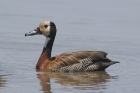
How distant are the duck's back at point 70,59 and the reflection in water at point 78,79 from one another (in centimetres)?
31

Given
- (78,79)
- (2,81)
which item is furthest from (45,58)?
(2,81)

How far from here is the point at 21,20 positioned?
2044 cm

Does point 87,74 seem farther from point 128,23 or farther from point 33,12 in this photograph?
point 33,12

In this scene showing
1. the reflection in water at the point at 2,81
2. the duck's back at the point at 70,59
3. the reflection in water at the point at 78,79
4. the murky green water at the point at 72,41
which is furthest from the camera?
the duck's back at the point at 70,59

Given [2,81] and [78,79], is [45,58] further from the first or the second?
[2,81]

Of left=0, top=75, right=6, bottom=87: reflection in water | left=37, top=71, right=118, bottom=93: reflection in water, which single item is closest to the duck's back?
left=37, top=71, right=118, bottom=93: reflection in water

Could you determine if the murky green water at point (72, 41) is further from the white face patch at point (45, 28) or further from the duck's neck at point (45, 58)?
the white face patch at point (45, 28)

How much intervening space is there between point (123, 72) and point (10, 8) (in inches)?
360

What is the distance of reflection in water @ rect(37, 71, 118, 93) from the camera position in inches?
492

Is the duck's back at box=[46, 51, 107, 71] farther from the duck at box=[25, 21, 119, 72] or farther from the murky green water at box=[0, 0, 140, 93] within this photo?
the murky green water at box=[0, 0, 140, 93]

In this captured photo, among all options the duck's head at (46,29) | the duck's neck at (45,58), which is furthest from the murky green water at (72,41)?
the duck's head at (46,29)

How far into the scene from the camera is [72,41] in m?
17.8

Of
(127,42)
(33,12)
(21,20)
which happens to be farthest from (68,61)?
(33,12)

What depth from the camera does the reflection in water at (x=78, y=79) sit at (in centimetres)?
1251
